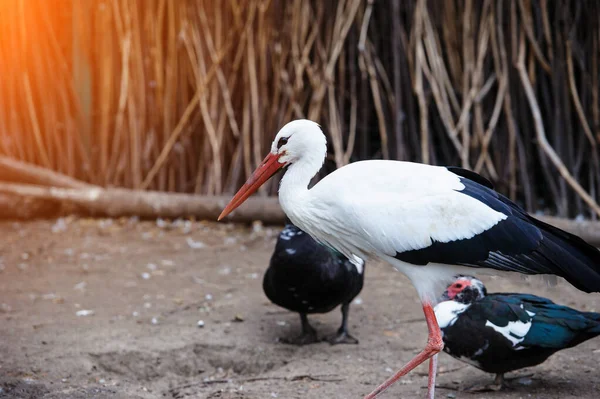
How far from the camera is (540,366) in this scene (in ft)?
12.7

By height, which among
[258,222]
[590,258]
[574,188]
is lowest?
[258,222]

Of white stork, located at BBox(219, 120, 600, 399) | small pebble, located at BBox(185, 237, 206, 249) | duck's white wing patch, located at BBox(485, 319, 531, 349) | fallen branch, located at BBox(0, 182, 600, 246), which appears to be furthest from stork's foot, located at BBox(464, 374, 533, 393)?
small pebble, located at BBox(185, 237, 206, 249)

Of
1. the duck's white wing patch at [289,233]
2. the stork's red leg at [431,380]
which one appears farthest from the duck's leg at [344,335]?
the stork's red leg at [431,380]

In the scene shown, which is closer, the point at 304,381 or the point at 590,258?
the point at 590,258

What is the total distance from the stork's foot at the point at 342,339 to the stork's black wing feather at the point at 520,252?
1.19m

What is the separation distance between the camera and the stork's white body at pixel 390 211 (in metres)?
3.23

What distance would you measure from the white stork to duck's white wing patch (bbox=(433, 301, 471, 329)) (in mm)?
326

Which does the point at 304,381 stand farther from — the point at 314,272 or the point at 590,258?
the point at 590,258

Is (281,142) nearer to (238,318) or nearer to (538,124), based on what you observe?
(238,318)

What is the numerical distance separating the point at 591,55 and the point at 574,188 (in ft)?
3.57

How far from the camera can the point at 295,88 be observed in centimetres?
633

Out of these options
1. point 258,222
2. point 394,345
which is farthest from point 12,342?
point 258,222

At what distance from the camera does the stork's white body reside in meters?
3.23

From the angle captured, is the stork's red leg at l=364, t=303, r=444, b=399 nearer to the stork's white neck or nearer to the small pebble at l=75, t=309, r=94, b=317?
the stork's white neck
